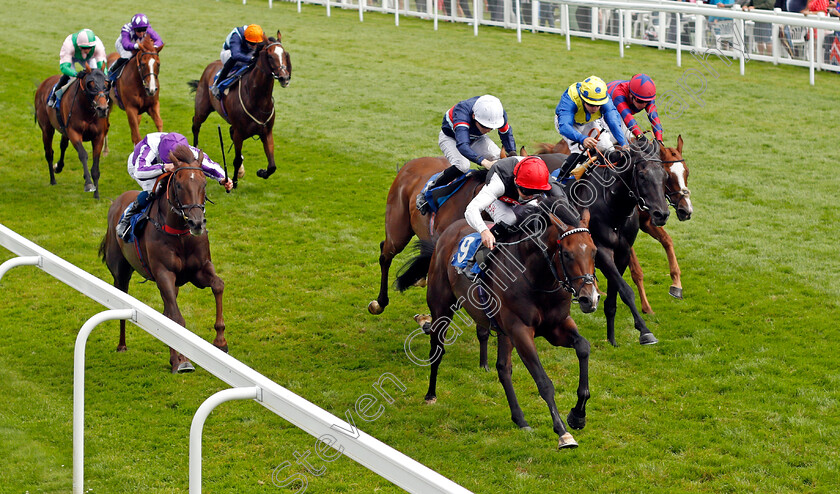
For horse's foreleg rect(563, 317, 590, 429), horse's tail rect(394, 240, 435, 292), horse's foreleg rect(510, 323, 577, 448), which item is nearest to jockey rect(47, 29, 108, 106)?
horse's tail rect(394, 240, 435, 292)

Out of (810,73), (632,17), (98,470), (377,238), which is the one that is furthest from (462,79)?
(98,470)

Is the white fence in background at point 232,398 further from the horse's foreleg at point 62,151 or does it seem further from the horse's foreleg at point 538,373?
the horse's foreleg at point 62,151

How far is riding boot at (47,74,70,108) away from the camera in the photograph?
11578 millimetres

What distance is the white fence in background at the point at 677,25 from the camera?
49.5 ft

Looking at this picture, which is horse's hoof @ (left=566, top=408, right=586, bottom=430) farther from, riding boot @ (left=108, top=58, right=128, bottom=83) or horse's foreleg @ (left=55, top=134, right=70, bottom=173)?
riding boot @ (left=108, top=58, right=128, bottom=83)

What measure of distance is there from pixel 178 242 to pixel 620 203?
331 centimetres

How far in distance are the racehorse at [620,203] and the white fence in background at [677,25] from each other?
27.5 feet

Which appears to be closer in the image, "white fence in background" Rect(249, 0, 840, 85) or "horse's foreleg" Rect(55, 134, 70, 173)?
"horse's foreleg" Rect(55, 134, 70, 173)

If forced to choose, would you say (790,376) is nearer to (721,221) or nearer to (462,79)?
(721,221)

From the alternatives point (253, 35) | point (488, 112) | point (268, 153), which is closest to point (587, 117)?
point (488, 112)

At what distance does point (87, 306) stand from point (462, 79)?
32.2 feet

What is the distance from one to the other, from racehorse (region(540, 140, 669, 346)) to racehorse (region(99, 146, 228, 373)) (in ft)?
9.03

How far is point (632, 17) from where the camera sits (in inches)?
716

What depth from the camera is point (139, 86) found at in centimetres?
1204
